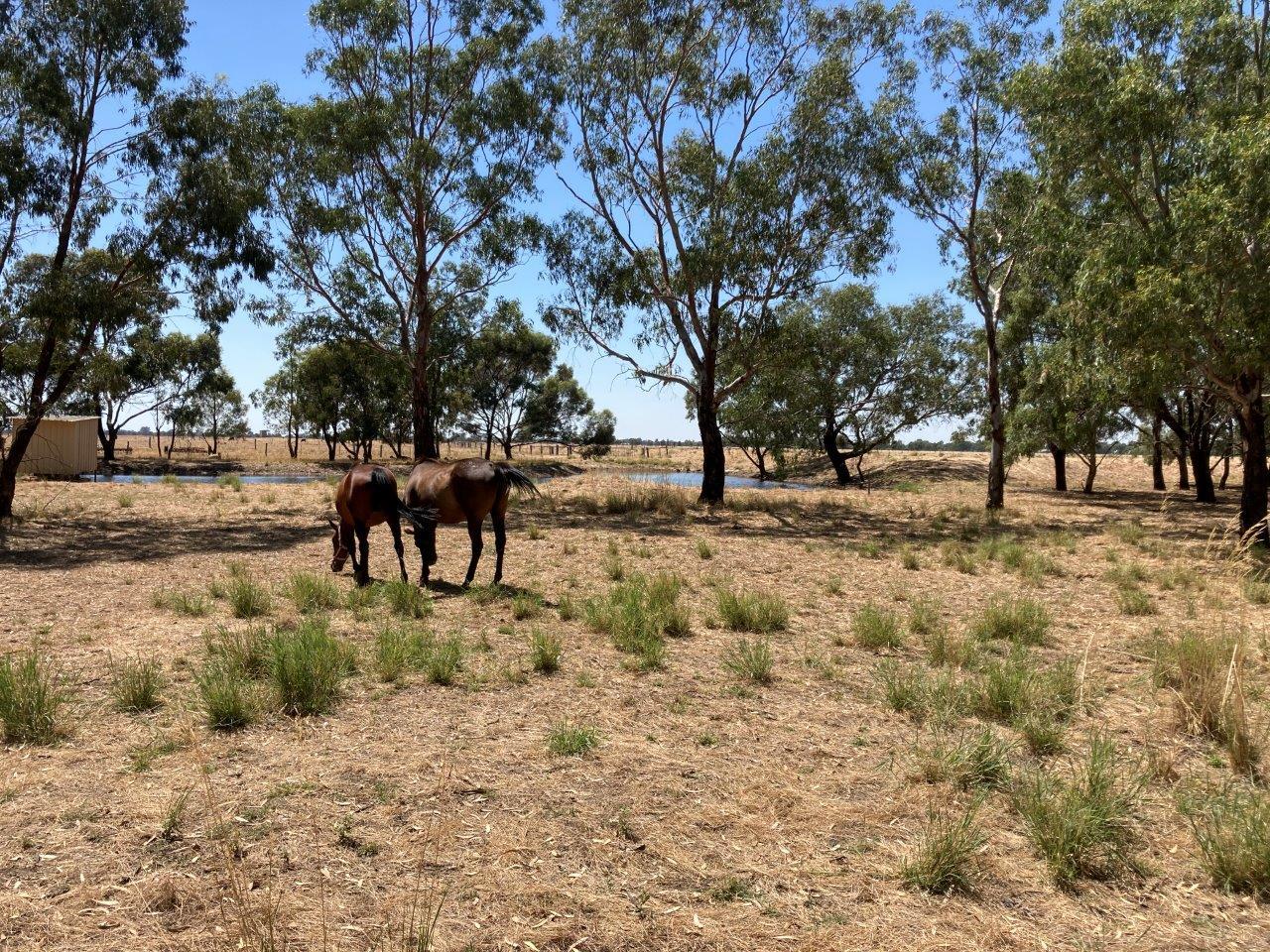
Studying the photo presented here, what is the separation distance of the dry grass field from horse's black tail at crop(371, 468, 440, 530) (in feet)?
3.61

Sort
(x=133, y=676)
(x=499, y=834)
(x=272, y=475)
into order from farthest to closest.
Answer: (x=272, y=475) → (x=133, y=676) → (x=499, y=834)

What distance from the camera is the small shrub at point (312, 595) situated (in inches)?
358

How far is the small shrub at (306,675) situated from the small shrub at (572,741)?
1.76 metres

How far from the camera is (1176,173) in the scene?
1650 centimetres

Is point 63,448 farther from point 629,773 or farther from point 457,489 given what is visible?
point 629,773

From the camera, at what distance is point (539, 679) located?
257 inches

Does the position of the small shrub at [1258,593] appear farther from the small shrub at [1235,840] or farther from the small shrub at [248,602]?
the small shrub at [248,602]

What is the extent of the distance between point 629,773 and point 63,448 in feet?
137

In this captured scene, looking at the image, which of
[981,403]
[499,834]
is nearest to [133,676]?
[499,834]

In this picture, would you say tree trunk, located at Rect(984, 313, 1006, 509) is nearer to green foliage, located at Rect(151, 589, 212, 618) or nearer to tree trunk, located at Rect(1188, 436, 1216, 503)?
tree trunk, located at Rect(1188, 436, 1216, 503)

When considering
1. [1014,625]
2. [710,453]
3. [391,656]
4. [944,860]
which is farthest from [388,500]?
[710,453]

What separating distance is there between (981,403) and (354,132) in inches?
1325

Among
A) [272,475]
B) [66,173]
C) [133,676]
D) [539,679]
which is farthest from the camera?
[272,475]

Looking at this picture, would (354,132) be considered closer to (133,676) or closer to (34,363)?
(34,363)
